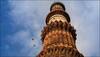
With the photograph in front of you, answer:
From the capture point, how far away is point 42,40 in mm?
23578

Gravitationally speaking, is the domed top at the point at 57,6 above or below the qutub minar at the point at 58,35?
above

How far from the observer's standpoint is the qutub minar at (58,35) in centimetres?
2031

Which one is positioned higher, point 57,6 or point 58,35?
point 57,6

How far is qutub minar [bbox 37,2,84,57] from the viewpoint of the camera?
20.3m

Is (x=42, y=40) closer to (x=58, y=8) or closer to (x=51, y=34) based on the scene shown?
(x=51, y=34)

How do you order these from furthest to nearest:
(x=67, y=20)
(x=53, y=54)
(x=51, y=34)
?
(x=67, y=20) → (x=51, y=34) → (x=53, y=54)

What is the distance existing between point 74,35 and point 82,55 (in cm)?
279

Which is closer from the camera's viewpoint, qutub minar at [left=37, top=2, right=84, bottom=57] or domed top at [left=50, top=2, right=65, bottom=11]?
qutub minar at [left=37, top=2, right=84, bottom=57]

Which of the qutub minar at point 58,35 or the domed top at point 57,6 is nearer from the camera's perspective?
the qutub minar at point 58,35

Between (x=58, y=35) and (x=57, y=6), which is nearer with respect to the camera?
(x=58, y=35)

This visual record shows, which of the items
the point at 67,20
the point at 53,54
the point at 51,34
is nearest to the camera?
the point at 53,54

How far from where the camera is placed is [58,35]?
21.8 metres

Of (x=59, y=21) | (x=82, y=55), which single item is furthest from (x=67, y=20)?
(x=82, y=55)

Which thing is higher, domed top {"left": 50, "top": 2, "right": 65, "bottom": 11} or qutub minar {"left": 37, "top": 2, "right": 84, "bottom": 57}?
domed top {"left": 50, "top": 2, "right": 65, "bottom": 11}
